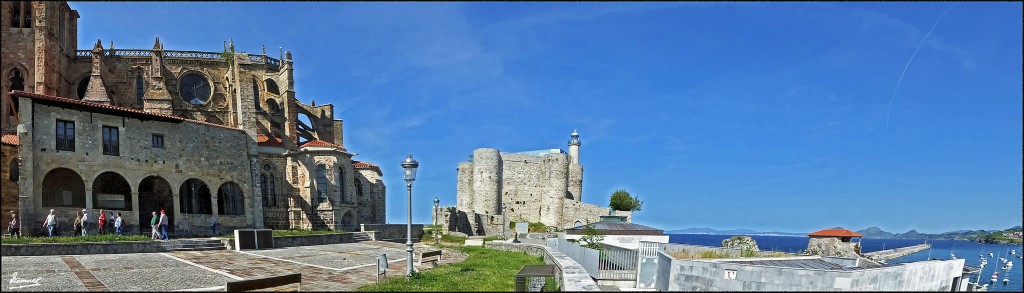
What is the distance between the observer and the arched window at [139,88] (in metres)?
38.4

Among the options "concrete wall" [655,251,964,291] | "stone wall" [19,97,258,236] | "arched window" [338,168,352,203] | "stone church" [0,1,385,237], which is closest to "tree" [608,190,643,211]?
"stone church" [0,1,385,237]

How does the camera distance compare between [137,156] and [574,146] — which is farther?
[574,146]

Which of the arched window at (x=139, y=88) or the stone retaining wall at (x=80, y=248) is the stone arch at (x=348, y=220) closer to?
the stone retaining wall at (x=80, y=248)

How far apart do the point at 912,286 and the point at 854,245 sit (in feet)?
65.2

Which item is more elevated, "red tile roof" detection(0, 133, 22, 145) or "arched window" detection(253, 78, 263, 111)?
"arched window" detection(253, 78, 263, 111)

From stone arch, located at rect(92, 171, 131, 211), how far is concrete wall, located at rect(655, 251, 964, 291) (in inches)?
1063

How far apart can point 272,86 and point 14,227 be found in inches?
900

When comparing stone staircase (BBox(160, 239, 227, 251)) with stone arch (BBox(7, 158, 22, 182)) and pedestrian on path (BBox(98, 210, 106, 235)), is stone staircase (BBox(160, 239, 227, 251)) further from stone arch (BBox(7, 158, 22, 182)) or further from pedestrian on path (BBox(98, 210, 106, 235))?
stone arch (BBox(7, 158, 22, 182))

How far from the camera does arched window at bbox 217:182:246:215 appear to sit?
106 feet

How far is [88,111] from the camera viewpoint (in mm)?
25000

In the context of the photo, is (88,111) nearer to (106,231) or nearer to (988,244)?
(106,231)

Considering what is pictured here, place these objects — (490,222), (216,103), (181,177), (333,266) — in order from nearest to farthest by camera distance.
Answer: (333,266)
(181,177)
(216,103)
(490,222)

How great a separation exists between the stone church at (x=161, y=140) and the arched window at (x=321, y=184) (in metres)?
0.07

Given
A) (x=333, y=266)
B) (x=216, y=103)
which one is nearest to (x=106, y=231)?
(x=333, y=266)
